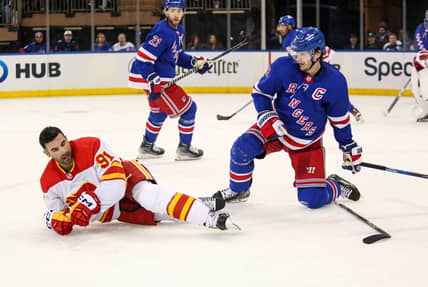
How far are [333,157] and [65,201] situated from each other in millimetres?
2846

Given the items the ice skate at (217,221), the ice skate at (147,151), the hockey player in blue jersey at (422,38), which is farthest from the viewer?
the hockey player in blue jersey at (422,38)

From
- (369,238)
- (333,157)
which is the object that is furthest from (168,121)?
(369,238)

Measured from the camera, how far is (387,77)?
35.5ft

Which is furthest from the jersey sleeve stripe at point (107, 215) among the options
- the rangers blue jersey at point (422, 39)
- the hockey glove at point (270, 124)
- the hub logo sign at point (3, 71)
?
the hub logo sign at point (3, 71)

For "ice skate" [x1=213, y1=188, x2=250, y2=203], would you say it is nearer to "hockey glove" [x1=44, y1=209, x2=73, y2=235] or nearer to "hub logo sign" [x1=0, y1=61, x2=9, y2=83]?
"hockey glove" [x1=44, y1=209, x2=73, y2=235]

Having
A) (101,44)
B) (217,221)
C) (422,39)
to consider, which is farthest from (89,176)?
(101,44)

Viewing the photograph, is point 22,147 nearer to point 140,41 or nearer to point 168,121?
point 168,121

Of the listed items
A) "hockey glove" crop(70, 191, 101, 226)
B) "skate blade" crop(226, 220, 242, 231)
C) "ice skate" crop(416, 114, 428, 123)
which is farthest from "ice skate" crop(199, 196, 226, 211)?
"ice skate" crop(416, 114, 428, 123)

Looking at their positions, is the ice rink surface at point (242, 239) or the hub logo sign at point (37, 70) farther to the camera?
the hub logo sign at point (37, 70)

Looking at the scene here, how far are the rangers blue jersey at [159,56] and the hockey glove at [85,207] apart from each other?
2.46 meters

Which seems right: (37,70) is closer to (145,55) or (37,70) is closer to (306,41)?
(145,55)

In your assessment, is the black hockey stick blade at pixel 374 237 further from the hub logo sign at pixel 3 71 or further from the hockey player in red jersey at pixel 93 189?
the hub logo sign at pixel 3 71

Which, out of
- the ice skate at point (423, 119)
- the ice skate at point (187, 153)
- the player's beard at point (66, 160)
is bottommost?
the ice skate at point (187, 153)

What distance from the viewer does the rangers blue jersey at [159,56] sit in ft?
19.2
